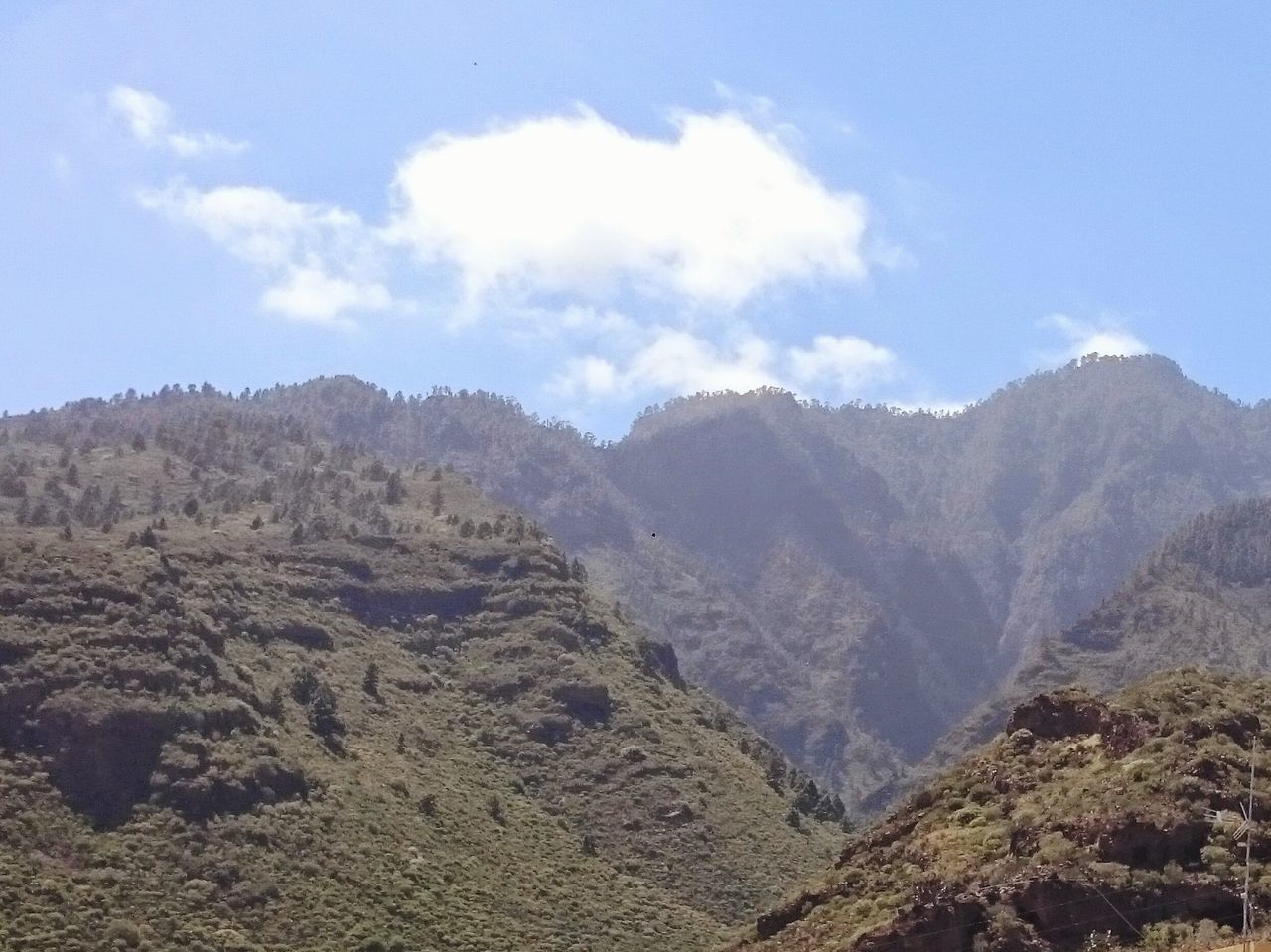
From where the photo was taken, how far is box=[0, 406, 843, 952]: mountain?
70312 millimetres

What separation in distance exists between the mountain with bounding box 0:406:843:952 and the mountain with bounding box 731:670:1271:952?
32261 mm

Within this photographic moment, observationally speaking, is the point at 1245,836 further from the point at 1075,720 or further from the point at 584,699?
the point at 584,699

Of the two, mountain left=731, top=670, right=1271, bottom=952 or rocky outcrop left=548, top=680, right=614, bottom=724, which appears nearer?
mountain left=731, top=670, right=1271, bottom=952

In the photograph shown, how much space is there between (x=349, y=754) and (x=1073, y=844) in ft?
207

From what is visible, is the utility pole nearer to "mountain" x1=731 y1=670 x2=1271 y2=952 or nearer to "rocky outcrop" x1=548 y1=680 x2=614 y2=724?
"mountain" x1=731 y1=670 x2=1271 y2=952

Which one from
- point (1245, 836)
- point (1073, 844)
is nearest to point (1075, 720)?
point (1073, 844)

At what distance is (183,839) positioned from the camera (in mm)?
74188

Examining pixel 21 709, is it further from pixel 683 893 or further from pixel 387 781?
pixel 683 893

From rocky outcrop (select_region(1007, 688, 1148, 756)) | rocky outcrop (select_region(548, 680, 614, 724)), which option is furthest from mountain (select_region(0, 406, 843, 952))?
rocky outcrop (select_region(1007, 688, 1148, 756))

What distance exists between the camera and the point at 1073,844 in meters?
32.8

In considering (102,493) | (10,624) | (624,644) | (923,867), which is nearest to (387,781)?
(10,624)

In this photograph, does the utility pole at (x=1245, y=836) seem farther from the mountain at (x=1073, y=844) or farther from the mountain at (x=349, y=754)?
the mountain at (x=349, y=754)

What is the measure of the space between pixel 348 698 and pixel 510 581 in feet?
112

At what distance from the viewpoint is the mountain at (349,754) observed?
70.3 metres
